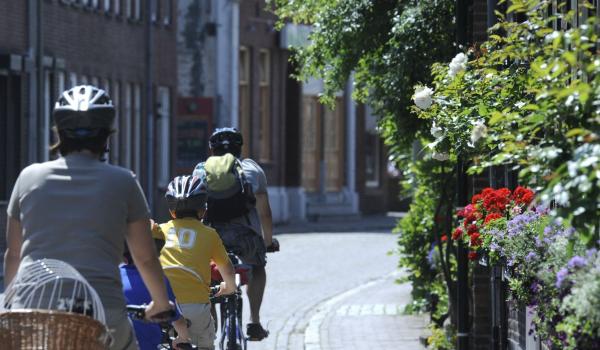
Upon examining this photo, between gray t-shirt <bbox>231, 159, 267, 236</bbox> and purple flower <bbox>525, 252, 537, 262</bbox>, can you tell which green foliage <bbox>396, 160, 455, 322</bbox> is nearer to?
gray t-shirt <bbox>231, 159, 267, 236</bbox>

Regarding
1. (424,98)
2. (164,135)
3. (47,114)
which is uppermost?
(47,114)

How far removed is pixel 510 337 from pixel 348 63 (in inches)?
176

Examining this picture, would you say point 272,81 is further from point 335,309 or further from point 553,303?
point 553,303

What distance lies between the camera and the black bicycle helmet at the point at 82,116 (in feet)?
18.1

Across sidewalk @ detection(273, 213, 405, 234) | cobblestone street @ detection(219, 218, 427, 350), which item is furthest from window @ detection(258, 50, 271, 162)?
cobblestone street @ detection(219, 218, 427, 350)

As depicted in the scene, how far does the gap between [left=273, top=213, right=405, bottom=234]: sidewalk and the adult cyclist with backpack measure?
23.7m

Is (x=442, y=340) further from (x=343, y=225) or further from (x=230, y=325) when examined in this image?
(x=343, y=225)

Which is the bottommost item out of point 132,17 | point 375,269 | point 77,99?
point 375,269

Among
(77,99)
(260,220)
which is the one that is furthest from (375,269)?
(77,99)

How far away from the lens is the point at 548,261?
7062 mm

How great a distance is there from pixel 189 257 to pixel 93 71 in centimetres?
2364

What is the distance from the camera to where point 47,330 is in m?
5.01

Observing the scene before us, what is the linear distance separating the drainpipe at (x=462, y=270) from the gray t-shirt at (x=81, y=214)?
6186mm

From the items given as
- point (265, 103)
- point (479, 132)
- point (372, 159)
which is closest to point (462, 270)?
point (479, 132)
